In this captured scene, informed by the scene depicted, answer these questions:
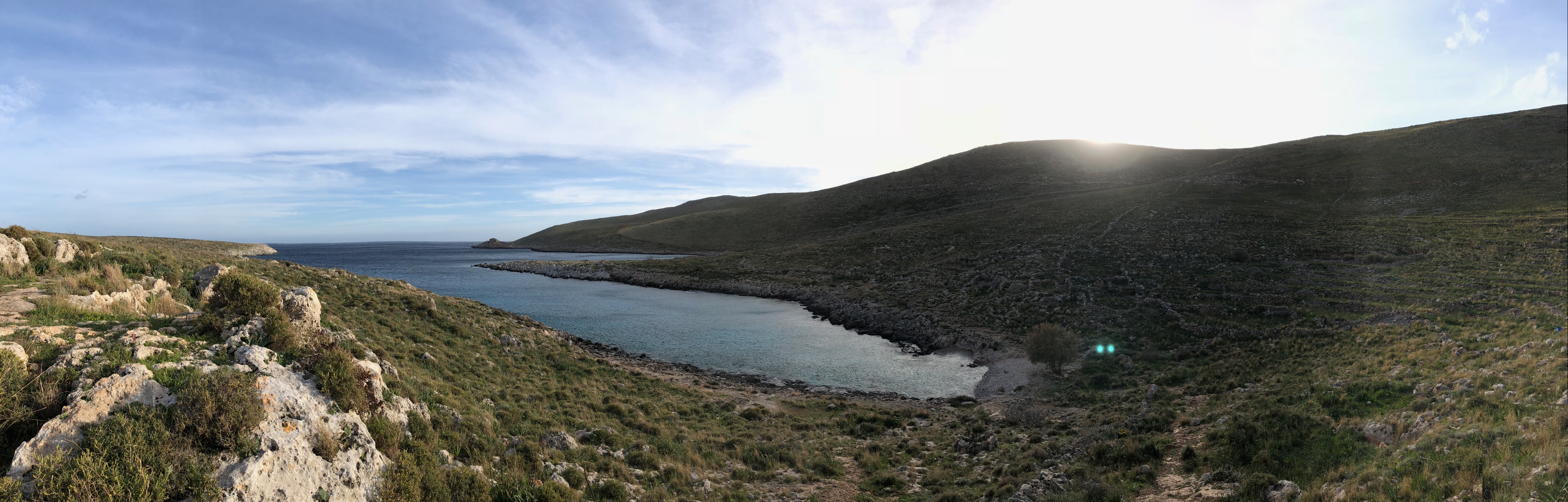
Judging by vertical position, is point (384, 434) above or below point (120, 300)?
below

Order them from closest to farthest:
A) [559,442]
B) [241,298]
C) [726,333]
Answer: [241,298] < [559,442] < [726,333]

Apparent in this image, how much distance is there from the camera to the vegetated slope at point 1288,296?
37.6ft

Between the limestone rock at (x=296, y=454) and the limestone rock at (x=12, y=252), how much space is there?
36.2 ft

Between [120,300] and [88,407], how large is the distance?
313 inches

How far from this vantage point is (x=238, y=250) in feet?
410

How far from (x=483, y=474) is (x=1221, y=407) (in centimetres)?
2060

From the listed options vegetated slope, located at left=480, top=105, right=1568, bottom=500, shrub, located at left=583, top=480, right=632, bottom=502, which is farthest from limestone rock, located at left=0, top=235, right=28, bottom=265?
vegetated slope, located at left=480, top=105, right=1568, bottom=500

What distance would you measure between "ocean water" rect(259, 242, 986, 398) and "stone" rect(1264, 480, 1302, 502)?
1370cm

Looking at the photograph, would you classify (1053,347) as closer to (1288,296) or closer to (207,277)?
(1288,296)

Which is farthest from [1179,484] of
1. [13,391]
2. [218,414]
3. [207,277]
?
[207,277]

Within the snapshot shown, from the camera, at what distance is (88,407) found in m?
6.67

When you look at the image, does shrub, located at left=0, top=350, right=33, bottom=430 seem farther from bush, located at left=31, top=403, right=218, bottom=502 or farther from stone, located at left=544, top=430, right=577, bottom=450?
stone, located at left=544, top=430, right=577, bottom=450

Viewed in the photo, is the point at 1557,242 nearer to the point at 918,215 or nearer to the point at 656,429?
the point at 656,429

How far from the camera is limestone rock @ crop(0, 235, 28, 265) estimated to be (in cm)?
1341
